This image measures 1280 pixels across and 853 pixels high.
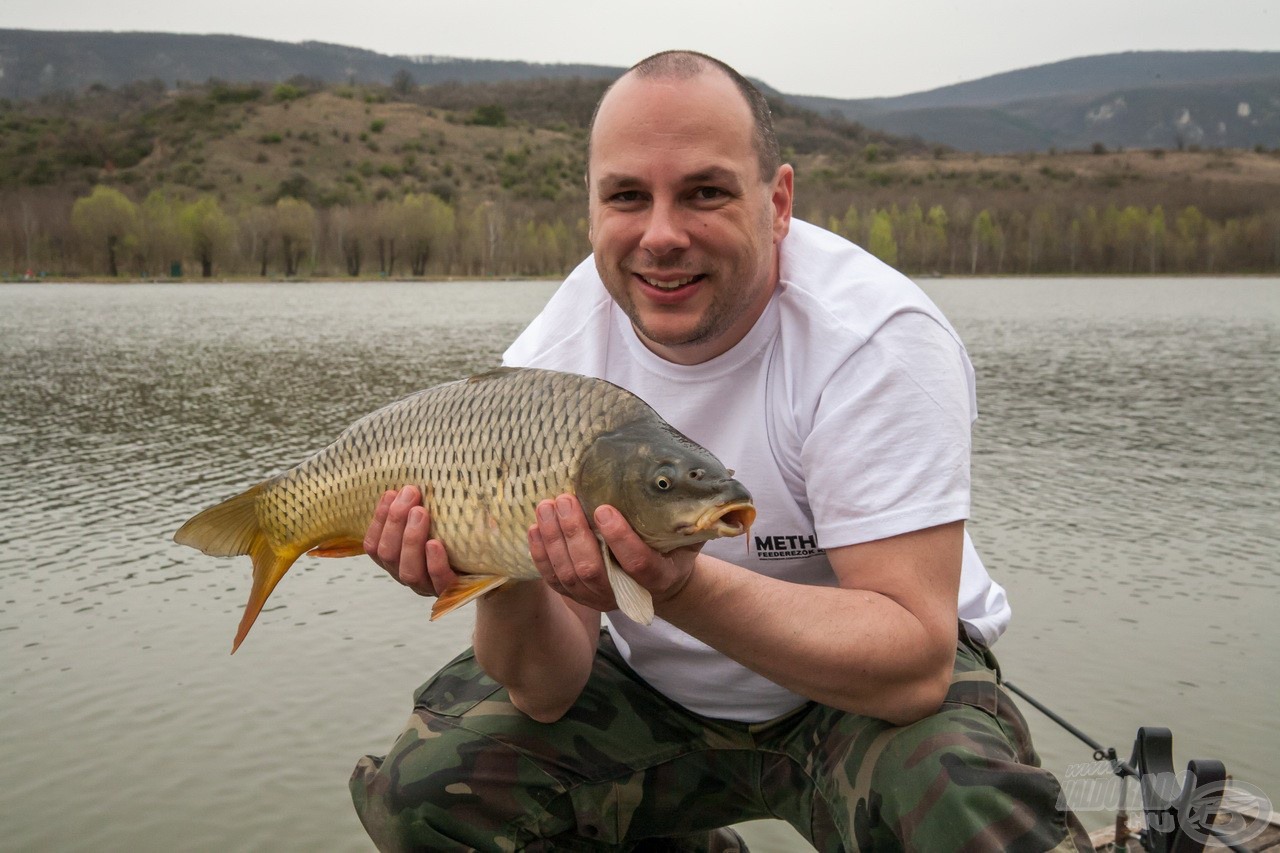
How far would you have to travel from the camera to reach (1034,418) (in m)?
9.46

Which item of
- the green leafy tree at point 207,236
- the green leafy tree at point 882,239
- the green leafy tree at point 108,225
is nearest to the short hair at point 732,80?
the green leafy tree at point 207,236

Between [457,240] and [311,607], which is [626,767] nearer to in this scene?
[311,607]

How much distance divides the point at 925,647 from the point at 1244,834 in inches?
35.7

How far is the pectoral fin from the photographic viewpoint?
1.51 metres

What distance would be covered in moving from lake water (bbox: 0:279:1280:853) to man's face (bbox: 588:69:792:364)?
4.77ft

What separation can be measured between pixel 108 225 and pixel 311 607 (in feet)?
150

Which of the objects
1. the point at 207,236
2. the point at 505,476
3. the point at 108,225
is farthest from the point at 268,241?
the point at 505,476

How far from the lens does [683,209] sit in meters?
1.98

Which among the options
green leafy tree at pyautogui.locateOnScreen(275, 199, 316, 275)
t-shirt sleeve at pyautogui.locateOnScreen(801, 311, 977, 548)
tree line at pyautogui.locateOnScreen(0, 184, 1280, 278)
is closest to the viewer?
t-shirt sleeve at pyautogui.locateOnScreen(801, 311, 977, 548)

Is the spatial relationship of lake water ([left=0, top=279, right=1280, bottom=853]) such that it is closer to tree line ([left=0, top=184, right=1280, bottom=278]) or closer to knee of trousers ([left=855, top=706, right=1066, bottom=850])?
knee of trousers ([left=855, top=706, right=1066, bottom=850])

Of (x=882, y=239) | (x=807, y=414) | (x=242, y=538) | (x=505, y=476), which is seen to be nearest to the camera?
(x=505, y=476)

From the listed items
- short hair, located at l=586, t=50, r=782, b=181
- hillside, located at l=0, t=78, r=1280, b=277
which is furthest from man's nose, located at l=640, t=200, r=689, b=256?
hillside, located at l=0, t=78, r=1280, b=277

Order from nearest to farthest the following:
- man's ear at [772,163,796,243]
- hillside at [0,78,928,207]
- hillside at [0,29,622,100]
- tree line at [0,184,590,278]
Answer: man's ear at [772,163,796,243] → tree line at [0,184,590,278] → hillside at [0,78,928,207] → hillside at [0,29,622,100]

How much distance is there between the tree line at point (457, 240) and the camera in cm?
4600
